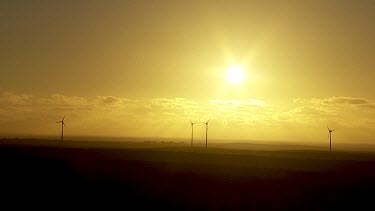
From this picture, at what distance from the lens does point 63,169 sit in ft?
197

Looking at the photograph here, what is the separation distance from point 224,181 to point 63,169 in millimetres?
22857

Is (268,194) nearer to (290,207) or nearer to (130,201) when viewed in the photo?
(290,207)

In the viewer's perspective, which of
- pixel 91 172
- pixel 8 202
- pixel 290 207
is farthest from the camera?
pixel 91 172

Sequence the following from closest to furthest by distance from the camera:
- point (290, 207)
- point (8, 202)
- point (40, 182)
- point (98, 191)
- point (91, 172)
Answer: point (8, 202) < point (290, 207) < point (98, 191) < point (40, 182) < point (91, 172)

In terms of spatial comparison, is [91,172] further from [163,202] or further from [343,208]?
[343,208]

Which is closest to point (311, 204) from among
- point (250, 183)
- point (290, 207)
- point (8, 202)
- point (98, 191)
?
point (290, 207)

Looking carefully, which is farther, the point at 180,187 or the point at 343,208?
the point at 180,187

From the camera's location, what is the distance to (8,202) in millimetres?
34969

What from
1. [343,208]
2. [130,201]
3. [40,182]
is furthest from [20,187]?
[343,208]

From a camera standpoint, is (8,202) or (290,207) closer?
(8,202)

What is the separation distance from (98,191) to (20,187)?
7.58 metres

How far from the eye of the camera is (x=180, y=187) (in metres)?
45.8

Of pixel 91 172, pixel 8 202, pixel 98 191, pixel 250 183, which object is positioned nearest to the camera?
pixel 8 202

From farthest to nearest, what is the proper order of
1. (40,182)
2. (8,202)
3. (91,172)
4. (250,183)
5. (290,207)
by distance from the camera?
(91,172), (250,183), (40,182), (290,207), (8,202)
